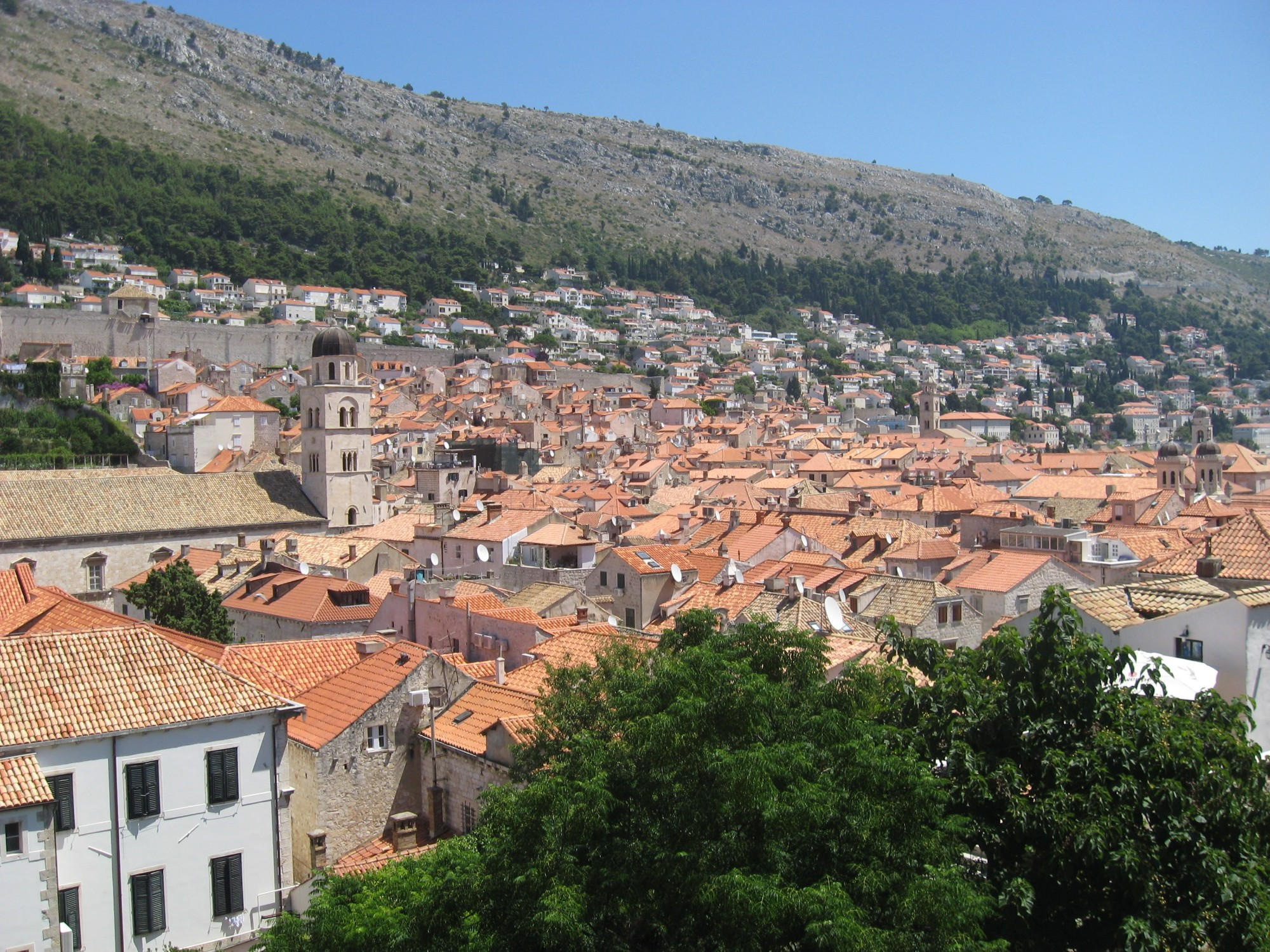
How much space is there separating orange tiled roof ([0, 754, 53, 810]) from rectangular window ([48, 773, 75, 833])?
2.90 ft

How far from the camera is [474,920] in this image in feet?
38.0

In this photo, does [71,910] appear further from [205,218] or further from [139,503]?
[205,218]

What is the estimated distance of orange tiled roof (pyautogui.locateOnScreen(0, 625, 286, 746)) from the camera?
15.6 metres

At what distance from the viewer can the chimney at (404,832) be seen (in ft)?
59.1

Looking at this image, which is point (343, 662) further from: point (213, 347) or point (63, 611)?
point (213, 347)

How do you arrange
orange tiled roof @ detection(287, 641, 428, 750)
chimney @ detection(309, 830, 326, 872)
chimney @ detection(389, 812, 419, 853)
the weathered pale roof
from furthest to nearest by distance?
1. the weathered pale roof
2. orange tiled roof @ detection(287, 641, 428, 750)
3. chimney @ detection(389, 812, 419, 853)
4. chimney @ detection(309, 830, 326, 872)

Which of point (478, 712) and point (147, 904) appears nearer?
point (147, 904)

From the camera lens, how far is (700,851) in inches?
457

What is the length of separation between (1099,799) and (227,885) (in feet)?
40.9

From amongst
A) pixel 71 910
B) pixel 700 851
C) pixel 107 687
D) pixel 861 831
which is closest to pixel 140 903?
pixel 71 910

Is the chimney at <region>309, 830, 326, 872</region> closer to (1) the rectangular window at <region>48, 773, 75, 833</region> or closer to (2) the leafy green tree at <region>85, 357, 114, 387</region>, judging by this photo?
(1) the rectangular window at <region>48, 773, 75, 833</region>

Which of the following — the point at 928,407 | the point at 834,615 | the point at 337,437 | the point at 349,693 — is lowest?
the point at 349,693

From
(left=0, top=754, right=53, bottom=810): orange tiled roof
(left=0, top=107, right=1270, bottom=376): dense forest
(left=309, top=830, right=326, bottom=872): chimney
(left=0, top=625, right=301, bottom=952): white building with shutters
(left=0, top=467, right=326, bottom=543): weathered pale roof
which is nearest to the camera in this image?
(left=0, top=754, right=53, bottom=810): orange tiled roof

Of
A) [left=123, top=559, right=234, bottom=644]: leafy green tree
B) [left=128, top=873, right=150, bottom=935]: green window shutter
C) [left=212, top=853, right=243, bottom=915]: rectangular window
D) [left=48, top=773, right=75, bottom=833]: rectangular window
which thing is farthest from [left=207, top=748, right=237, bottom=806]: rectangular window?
[left=123, top=559, right=234, bottom=644]: leafy green tree
